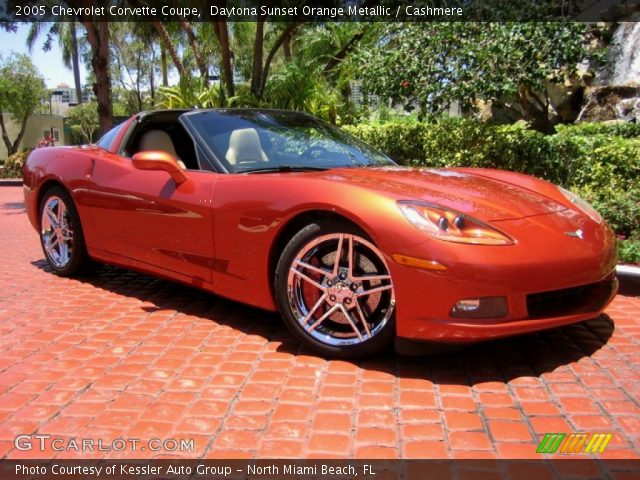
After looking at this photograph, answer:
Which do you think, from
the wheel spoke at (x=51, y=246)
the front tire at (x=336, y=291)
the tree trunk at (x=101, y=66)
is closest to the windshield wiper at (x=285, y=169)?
the front tire at (x=336, y=291)

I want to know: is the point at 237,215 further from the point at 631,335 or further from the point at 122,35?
the point at 122,35

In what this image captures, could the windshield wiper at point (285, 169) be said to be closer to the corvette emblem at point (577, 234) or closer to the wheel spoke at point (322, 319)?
the wheel spoke at point (322, 319)

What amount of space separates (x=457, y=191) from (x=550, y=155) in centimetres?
359

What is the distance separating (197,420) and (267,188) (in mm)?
1273

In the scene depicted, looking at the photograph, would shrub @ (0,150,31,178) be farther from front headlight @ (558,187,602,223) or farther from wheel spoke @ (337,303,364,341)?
front headlight @ (558,187,602,223)

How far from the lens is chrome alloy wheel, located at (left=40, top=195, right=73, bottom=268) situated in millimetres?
4621

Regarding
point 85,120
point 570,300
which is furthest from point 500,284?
point 85,120

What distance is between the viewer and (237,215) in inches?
124

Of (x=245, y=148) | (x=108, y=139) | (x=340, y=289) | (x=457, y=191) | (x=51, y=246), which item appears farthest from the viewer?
(x=51, y=246)

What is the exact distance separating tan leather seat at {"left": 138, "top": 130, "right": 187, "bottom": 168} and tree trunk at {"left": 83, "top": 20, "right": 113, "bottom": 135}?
8.72 m

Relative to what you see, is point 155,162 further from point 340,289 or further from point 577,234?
point 577,234

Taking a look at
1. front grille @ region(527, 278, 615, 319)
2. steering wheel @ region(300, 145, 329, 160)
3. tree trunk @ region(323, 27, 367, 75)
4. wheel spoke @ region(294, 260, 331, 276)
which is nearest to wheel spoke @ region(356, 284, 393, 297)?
wheel spoke @ region(294, 260, 331, 276)

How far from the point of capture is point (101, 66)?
468 inches

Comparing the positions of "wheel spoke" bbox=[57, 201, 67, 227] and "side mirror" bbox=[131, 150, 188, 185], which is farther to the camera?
"wheel spoke" bbox=[57, 201, 67, 227]
